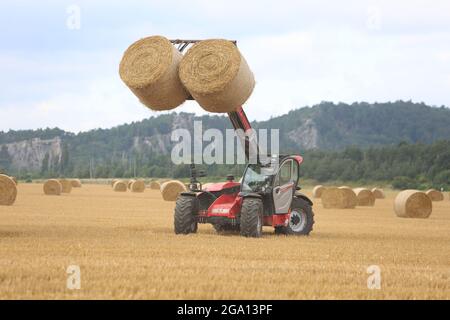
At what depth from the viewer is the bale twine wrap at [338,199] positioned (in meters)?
37.3

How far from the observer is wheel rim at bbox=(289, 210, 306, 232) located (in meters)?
19.4

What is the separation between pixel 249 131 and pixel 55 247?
5.64m


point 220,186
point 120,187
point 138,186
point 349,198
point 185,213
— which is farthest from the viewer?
point 120,187

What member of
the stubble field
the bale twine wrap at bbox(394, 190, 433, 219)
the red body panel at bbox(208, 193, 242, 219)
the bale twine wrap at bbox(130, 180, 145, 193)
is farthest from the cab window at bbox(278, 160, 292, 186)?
the bale twine wrap at bbox(130, 180, 145, 193)

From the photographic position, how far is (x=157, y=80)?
54.0ft

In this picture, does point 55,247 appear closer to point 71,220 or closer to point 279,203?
point 279,203

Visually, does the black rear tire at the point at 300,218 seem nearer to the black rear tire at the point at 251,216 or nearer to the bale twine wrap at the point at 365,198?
the black rear tire at the point at 251,216

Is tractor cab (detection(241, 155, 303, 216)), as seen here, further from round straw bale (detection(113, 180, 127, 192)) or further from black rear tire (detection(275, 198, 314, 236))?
round straw bale (detection(113, 180, 127, 192))

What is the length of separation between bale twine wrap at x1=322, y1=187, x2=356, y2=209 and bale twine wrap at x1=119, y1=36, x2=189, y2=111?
69.4ft

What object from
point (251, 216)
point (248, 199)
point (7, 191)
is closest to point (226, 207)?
point (248, 199)

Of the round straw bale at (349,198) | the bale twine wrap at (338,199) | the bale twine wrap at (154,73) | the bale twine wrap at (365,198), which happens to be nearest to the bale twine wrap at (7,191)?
the bale twine wrap at (338,199)

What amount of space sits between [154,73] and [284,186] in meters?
4.30

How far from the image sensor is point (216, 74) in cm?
1616

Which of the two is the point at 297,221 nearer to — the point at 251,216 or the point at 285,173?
the point at 285,173
